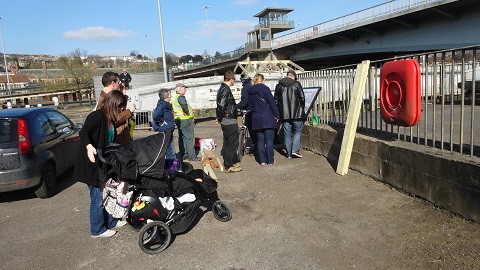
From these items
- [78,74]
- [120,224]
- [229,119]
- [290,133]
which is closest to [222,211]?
[120,224]

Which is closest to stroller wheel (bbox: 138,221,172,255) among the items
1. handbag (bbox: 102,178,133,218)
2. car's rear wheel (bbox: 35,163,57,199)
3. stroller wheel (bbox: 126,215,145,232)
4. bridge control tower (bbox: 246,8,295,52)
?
stroller wheel (bbox: 126,215,145,232)

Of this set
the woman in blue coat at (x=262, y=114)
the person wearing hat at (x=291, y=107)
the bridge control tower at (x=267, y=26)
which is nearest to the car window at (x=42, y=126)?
the woman in blue coat at (x=262, y=114)

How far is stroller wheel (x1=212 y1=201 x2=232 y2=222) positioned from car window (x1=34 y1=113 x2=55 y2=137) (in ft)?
11.6

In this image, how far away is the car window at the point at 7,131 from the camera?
5.62 meters

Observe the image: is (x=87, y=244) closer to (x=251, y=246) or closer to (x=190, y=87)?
(x=251, y=246)

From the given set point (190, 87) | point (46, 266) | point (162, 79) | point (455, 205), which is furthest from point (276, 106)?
point (162, 79)

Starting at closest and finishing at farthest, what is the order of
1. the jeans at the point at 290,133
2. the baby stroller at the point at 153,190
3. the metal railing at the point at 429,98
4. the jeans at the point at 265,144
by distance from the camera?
the baby stroller at the point at 153,190, the metal railing at the point at 429,98, the jeans at the point at 265,144, the jeans at the point at 290,133

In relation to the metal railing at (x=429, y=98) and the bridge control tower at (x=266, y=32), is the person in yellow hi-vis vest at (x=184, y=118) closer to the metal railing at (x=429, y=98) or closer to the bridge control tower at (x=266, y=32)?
the metal railing at (x=429, y=98)

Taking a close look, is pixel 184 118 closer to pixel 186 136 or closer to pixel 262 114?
pixel 186 136

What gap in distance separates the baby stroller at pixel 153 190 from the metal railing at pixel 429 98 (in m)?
3.25

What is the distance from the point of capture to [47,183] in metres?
6.09

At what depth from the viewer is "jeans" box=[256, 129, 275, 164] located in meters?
7.25

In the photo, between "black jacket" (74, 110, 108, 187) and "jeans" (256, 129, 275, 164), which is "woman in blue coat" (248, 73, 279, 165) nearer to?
"jeans" (256, 129, 275, 164)

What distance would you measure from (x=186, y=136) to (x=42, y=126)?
117 inches
